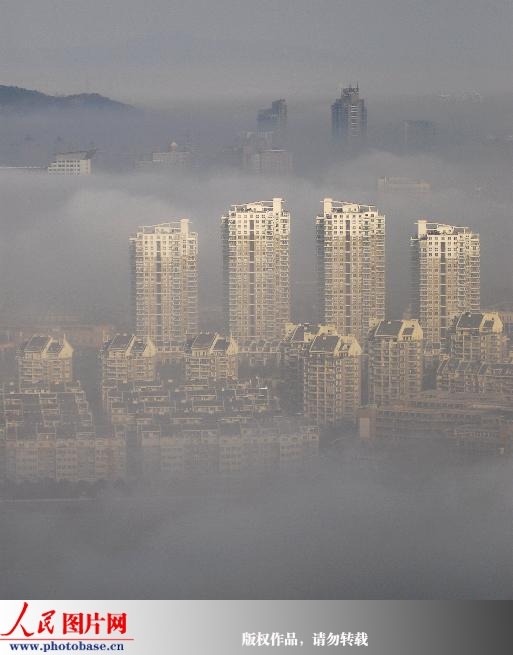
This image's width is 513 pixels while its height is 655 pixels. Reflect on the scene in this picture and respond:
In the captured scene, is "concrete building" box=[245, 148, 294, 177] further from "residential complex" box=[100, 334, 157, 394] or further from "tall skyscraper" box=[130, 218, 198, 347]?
"residential complex" box=[100, 334, 157, 394]

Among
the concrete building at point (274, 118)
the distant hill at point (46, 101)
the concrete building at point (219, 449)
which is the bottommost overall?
the concrete building at point (219, 449)

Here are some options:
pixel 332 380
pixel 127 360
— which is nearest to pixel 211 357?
pixel 127 360

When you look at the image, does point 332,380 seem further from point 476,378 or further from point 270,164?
point 270,164

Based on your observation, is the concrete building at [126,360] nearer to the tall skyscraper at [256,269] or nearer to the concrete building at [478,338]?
the tall skyscraper at [256,269]

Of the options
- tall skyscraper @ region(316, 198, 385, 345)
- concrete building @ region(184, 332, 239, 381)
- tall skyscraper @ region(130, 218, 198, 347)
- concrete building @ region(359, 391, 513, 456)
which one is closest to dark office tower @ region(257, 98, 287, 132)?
tall skyscraper @ region(316, 198, 385, 345)

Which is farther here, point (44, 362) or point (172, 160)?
point (172, 160)

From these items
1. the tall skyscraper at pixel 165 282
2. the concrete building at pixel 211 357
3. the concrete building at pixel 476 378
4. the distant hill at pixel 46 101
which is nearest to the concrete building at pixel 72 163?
the distant hill at pixel 46 101

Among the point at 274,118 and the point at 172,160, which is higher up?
the point at 274,118
